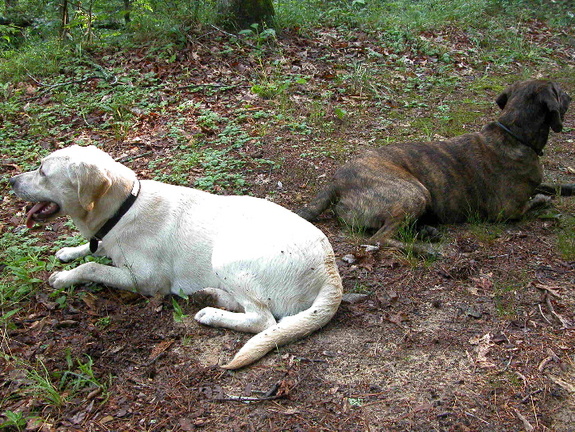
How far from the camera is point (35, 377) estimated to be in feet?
9.80

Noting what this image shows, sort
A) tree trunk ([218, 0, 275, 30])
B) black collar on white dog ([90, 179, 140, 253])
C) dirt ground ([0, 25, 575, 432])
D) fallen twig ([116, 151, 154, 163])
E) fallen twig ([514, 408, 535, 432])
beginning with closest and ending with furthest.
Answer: fallen twig ([514, 408, 535, 432]) < dirt ground ([0, 25, 575, 432]) < black collar on white dog ([90, 179, 140, 253]) < fallen twig ([116, 151, 154, 163]) < tree trunk ([218, 0, 275, 30])

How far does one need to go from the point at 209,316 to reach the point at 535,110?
13.4 feet

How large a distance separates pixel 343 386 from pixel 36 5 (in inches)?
483

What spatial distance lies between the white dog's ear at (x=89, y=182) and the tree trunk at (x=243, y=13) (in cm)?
603

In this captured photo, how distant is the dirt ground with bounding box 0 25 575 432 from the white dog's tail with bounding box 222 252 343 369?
0.07 metres

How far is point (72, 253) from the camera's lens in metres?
4.36

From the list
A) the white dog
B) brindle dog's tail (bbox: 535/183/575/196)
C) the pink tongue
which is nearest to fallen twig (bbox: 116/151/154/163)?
the white dog

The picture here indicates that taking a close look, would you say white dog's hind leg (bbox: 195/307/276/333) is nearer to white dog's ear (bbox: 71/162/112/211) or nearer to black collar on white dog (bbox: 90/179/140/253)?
black collar on white dog (bbox: 90/179/140/253)

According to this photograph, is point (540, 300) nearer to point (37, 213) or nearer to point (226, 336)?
point (226, 336)

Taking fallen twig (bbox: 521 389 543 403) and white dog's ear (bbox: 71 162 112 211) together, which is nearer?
fallen twig (bbox: 521 389 543 403)

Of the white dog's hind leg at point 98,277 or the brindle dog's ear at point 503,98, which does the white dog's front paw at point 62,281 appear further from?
the brindle dog's ear at point 503,98

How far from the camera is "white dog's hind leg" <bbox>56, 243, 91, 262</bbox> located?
435 centimetres

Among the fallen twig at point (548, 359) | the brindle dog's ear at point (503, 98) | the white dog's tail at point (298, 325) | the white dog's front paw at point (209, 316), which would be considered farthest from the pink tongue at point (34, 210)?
the brindle dog's ear at point (503, 98)

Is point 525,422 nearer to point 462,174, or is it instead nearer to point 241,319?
point 241,319
